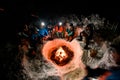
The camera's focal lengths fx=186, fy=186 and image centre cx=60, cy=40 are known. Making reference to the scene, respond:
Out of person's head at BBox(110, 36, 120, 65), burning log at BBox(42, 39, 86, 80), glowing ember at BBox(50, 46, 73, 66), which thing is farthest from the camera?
glowing ember at BBox(50, 46, 73, 66)

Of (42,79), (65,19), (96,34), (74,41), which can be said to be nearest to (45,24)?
(65,19)

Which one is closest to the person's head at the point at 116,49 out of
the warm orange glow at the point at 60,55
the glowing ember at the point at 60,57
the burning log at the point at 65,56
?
the burning log at the point at 65,56

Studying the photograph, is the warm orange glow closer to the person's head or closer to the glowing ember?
the glowing ember

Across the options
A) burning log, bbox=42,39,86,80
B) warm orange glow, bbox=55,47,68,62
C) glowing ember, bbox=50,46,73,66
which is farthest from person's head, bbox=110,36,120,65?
warm orange glow, bbox=55,47,68,62

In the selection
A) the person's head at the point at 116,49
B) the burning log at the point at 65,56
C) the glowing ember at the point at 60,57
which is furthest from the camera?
the glowing ember at the point at 60,57

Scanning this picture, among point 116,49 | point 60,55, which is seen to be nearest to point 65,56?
point 60,55

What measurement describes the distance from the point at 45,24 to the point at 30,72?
5601mm

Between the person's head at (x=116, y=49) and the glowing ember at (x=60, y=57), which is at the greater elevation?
the person's head at (x=116, y=49)

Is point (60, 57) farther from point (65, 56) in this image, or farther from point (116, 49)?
point (116, 49)

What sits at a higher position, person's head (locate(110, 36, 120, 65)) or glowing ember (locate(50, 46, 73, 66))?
person's head (locate(110, 36, 120, 65))


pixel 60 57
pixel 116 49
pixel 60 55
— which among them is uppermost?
pixel 116 49

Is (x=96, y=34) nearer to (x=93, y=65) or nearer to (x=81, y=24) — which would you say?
(x=81, y=24)

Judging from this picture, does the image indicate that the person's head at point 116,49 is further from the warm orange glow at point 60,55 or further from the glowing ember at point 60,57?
the warm orange glow at point 60,55

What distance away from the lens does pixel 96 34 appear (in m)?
16.7
